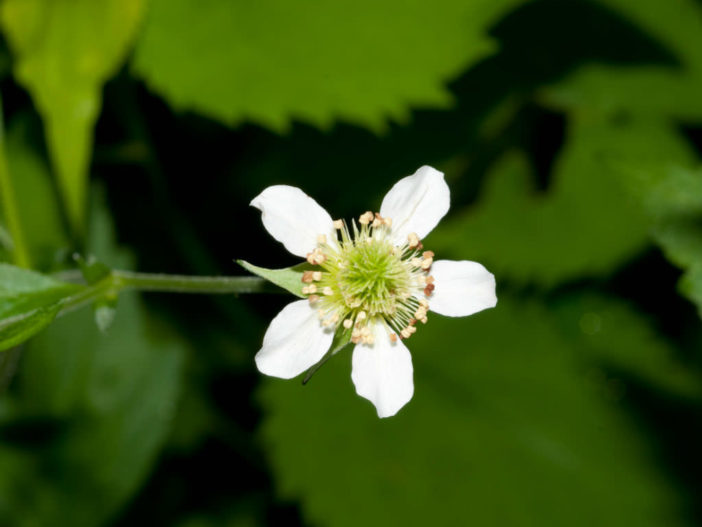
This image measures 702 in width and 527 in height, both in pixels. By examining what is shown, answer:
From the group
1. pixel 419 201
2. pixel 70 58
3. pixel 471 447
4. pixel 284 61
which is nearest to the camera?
pixel 419 201

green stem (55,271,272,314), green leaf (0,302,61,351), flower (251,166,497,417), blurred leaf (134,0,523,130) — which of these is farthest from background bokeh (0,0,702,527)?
green leaf (0,302,61,351)

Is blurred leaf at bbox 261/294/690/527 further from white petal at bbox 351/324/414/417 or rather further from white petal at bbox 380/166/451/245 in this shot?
white petal at bbox 380/166/451/245

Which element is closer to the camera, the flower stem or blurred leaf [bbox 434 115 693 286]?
the flower stem

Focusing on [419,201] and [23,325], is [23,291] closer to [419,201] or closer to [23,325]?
[23,325]

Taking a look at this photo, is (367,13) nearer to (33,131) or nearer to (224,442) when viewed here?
(33,131)

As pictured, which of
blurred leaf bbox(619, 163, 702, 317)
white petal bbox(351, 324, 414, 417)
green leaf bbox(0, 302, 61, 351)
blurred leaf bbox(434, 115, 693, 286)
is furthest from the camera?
blurred leaf bbox(434, 115, 693, 286)

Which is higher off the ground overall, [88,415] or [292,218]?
[292,218]

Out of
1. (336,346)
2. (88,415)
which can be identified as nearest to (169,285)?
(336,346)
